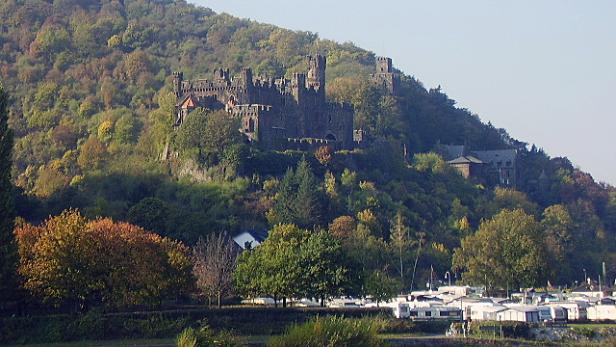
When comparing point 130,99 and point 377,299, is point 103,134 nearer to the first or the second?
point 130,99

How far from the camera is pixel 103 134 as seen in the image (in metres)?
135

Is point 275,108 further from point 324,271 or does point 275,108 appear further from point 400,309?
point 324,271

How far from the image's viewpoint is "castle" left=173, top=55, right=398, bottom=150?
119 m

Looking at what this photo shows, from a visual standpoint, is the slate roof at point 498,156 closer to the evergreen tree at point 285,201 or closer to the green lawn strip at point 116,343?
the evergreen tree at point 285,201

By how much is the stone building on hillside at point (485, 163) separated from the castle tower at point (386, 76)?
14200 mm

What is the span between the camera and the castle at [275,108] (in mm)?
118938

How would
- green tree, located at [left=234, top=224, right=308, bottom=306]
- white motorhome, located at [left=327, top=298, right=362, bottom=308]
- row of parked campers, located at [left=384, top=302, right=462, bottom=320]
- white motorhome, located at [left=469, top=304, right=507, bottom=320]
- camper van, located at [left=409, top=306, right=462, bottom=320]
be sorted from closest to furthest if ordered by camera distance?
green tree, located at [left=234, top=224, right=308, bottom=306] → white motorhome, located at [left=469, top=304, right=507, bottom=320] → row of parked campers, located at [left=384, top=302, right=462, bottom=320] → camper van, located at [left=409, top=306, right=462, bottom=320] → white motorhome, located at [left=327, top=298, right=362, bottom=308]

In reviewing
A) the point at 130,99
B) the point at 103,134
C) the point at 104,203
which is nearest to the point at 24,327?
the point at 104,203

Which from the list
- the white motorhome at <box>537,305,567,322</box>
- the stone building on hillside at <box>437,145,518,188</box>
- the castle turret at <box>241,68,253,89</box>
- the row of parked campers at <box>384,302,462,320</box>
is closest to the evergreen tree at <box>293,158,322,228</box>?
the castle turret at <box>241,68,253,89</box>

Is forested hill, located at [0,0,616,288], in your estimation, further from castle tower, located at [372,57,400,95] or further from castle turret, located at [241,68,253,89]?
castle turret, located at [241,68,253,89]

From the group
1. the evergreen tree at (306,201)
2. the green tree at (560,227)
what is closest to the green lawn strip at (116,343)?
the evergreen tree at (306,201)

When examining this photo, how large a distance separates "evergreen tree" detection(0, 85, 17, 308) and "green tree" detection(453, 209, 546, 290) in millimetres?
40575

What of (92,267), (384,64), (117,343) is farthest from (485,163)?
(117,343)

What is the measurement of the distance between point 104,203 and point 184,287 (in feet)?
78.3
